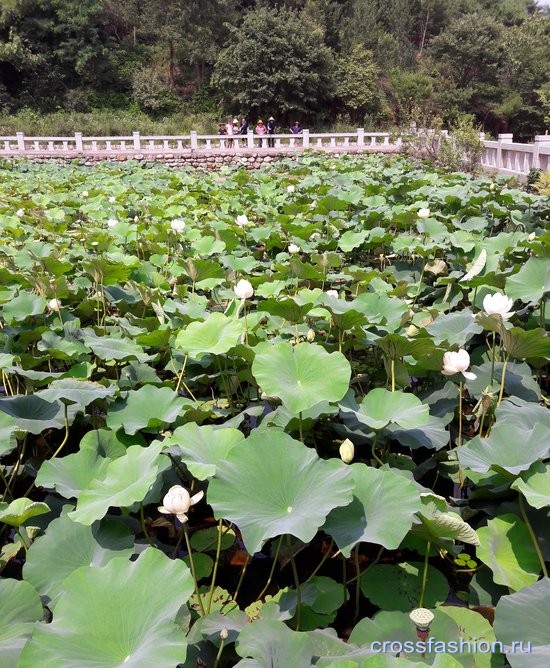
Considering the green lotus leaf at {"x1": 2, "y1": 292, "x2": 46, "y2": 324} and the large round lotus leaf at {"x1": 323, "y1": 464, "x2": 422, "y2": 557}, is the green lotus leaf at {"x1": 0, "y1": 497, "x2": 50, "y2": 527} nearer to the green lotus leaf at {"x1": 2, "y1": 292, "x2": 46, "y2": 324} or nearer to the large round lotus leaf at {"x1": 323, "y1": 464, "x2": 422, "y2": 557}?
the large round lotus leaf at {"x1": 323, "y1": 464, "x2": 422, "y2": 557}

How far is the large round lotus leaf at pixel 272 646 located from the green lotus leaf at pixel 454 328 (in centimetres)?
112

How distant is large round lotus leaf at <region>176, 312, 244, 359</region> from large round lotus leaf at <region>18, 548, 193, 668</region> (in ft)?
2.79

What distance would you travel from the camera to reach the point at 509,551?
45.2 inches

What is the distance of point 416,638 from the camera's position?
0.96 metres

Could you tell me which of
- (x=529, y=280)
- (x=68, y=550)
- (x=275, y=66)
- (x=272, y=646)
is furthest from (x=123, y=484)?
(x=275, y=66)

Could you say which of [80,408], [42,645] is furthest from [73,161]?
[42,645]

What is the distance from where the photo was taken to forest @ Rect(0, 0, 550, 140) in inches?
922

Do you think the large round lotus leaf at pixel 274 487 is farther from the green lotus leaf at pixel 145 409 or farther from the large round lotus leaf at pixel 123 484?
the green lotus leaf at pixel 145 409

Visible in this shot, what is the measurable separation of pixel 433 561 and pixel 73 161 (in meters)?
14.5

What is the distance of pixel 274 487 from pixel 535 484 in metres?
0.50

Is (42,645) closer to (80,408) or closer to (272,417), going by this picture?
(272,417)

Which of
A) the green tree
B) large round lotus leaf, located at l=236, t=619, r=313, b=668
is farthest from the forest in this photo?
large round lotus leaf, located at l=236, t=619, r=313, b=668

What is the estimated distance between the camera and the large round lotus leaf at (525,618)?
2.90 feet

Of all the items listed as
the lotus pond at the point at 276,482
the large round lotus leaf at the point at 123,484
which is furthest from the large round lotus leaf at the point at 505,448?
the large round lotus leaf at the point at 123,484
